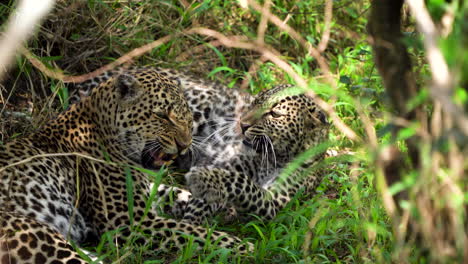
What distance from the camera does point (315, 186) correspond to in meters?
6.88

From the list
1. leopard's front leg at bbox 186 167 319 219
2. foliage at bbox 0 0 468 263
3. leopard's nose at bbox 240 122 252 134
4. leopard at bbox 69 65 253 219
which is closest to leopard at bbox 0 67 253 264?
foliage at bbox 0 0 468 263

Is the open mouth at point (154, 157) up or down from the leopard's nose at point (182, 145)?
down

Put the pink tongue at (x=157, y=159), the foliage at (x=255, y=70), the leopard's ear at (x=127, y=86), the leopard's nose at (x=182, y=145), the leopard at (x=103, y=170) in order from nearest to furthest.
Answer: the leopard at (x=103, y=170) < the foliage at (x=255, y=70) < the leopard's ear at (x=127, y=86) < the leopard's nose at (x=182, y=145) < the pink tongue at (x=157, y=159)

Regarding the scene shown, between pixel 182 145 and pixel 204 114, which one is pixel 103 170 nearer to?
pixel 182 145

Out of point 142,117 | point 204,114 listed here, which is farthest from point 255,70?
point 142,117

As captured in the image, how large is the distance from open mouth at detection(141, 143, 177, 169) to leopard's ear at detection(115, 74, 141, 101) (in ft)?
1.45

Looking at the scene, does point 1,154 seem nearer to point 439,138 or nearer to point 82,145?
point 82,145

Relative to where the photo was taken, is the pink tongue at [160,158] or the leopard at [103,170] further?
the pink tongue at [160,158]

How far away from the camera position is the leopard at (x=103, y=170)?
5.13 metres

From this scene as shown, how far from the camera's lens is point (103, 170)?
582cm

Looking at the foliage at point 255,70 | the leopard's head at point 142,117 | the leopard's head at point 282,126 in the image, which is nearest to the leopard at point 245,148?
the leopard's head at point 282,126

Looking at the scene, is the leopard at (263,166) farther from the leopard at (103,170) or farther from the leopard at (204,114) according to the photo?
the leopard at (103,170)

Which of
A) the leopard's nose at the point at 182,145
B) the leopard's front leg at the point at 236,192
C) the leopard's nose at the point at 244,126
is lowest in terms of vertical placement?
the leopard's front leg at the point at 236,192

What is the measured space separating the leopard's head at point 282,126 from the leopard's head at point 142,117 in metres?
0.89
